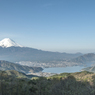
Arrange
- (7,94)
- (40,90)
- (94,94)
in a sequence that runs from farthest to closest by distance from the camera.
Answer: (94,94) < (40,90) < (7,94)

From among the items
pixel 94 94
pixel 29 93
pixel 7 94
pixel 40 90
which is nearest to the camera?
pixel 7 94

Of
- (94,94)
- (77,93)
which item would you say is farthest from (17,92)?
(94,94)

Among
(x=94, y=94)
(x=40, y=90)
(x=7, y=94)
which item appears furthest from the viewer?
(x=94, y=94)

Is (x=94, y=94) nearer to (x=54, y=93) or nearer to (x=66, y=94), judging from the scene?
(x=66, y=94)

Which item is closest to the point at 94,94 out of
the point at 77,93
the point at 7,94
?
the point at 77,93

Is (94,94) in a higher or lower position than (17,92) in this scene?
lower

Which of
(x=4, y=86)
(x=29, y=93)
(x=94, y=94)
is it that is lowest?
(x=94, y=94)

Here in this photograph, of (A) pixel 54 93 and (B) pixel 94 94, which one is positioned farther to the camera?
(B) pixel 94 94

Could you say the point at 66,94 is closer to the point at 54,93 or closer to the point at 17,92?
the point at 54,93

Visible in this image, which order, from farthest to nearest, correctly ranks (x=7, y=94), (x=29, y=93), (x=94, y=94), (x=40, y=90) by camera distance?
(x=94, y=94)
(x=40, y=90)
(x=29, y=93)
(x=7, y=94)
